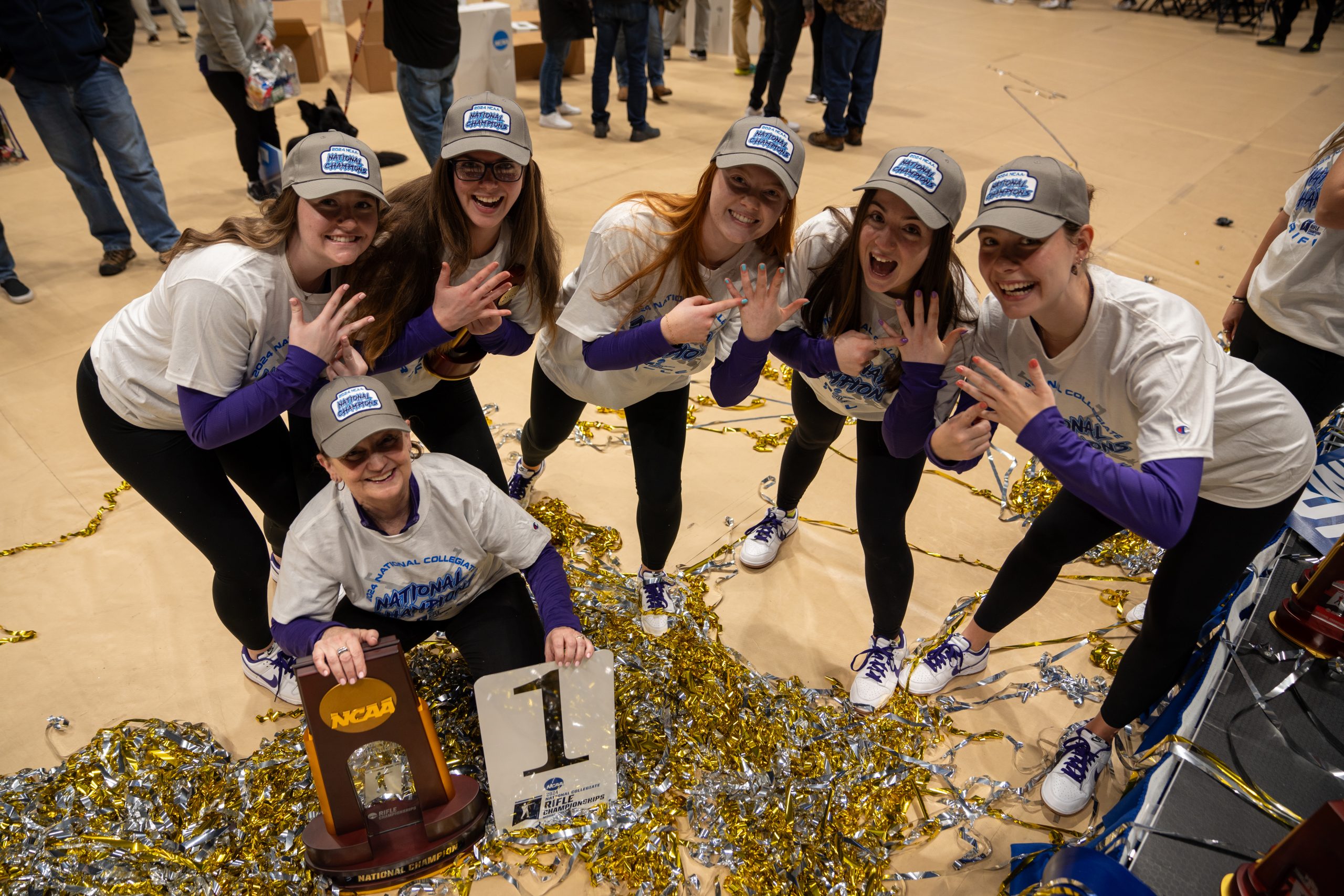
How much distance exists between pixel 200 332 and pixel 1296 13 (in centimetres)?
1295

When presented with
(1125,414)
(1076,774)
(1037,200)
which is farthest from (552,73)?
Answer: (1076,774)

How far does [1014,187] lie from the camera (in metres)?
1.70

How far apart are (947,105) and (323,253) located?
7.34 m

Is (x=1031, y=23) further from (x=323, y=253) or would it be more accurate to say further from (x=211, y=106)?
(x=323, y=253)

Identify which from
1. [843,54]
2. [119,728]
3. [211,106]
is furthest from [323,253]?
[211,106]

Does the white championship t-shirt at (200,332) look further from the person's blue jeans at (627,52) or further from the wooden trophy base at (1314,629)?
the person's blue jeans at (627,52)

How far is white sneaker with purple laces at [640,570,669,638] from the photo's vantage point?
2.69 m

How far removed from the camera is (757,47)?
9.76 metres

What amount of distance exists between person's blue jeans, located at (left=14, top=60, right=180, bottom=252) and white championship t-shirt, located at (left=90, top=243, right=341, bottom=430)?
112 inches

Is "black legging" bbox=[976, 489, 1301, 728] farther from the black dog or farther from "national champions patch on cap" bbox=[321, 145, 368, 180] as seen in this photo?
the black dog

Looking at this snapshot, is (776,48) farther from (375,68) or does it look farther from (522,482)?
(522,482)

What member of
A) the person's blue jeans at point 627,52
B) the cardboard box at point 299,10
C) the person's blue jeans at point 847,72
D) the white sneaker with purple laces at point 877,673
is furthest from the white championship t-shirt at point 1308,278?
the cardboard box at point 299,10

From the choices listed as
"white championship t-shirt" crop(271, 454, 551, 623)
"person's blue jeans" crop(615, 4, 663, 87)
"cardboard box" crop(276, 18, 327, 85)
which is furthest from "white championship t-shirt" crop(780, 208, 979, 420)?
"cardboard box" crop(276, 18, 327, 85)

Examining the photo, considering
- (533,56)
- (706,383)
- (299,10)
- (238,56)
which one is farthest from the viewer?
(533,56)
